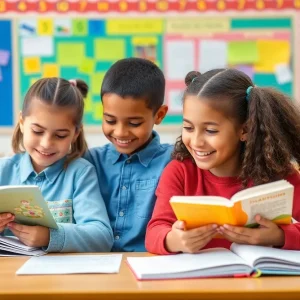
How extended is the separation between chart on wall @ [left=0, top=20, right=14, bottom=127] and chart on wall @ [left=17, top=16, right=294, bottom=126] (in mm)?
66

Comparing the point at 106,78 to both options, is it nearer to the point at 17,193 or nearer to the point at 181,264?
the point at 17,193

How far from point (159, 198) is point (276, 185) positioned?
0.42m

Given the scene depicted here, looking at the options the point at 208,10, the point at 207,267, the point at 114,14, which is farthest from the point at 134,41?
the point at 207,267

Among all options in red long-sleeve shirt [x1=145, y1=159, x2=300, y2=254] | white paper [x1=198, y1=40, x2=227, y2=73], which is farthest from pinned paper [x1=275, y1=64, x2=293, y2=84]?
red long-sleeve shirt [x1=145, y1=159, x2=300, y2=254]

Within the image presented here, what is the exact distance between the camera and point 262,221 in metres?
1.32

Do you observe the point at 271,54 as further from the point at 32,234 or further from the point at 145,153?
the point at 32,234

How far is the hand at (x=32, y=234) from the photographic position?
1467 millimetres

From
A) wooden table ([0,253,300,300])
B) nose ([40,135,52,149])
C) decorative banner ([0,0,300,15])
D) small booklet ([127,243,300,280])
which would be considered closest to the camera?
wooden table ([0,253,300,300])

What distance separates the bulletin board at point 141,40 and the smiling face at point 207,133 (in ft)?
5.62

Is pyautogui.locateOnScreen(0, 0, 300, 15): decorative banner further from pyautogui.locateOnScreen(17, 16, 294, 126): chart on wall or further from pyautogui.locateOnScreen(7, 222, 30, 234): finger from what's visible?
pyautogui.locateOnScreen(7, 222, 30, 234): finger

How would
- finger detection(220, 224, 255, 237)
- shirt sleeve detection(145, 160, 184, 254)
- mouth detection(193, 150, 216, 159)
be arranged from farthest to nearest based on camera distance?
mouth detection(193, 150, 216, 159)
shirt sleeve detection(145, 160, 184, 254)
finger detection(220, 224, 255, 237)

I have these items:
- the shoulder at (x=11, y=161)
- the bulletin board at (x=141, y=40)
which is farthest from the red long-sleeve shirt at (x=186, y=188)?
the bulletin board at (x=141, y=40)

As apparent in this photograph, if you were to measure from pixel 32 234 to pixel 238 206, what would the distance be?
22.0 inches

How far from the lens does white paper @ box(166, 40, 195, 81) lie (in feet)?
10.8
